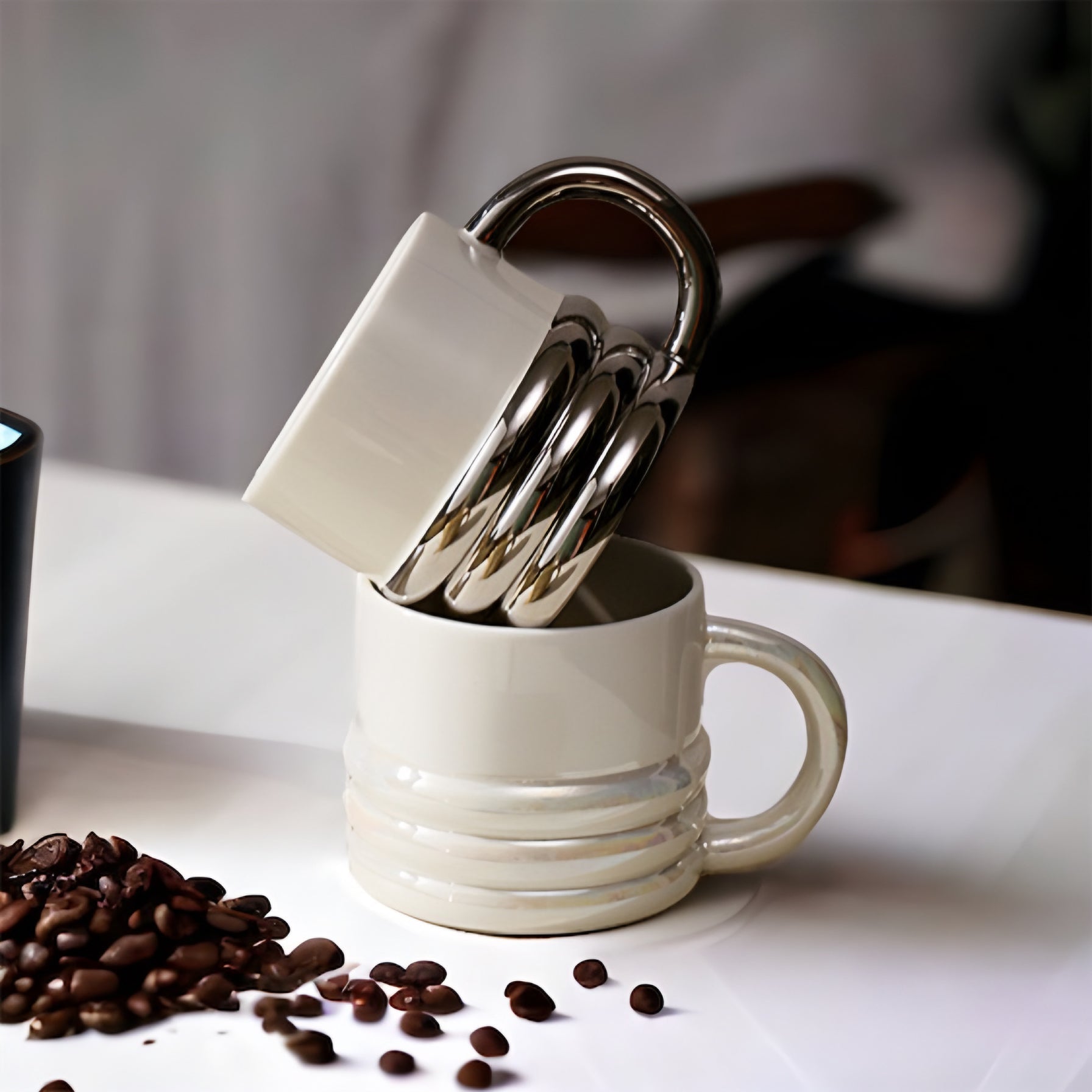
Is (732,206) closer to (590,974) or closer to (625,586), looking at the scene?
(625,586)

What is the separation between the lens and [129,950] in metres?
0.45

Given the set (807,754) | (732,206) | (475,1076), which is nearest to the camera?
(475,1076)

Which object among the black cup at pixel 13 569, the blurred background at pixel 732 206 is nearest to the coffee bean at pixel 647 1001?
the black cup at pixel 13 569

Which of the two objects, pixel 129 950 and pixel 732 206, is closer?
pixel 129 950

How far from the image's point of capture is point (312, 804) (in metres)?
0.61

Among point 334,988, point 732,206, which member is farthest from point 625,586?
point 732,206

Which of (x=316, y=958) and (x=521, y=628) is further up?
(x=521, y=628)

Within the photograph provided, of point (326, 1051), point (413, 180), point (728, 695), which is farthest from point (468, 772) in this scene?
point (413, 180)

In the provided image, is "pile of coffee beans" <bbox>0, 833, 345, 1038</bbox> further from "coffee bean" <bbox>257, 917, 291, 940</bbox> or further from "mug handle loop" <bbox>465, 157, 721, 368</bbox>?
"mug handle loop" <bbox>465, 157, 721, 368</bbox>

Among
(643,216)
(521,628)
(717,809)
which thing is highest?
(643,216)

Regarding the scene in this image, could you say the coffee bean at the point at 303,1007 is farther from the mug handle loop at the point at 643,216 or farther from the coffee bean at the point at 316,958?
the mug handle loop at the point at 643,216

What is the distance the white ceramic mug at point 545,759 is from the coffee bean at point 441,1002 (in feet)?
0.16

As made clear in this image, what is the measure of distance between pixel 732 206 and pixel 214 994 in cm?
115

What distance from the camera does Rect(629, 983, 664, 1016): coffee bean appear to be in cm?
46
